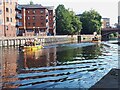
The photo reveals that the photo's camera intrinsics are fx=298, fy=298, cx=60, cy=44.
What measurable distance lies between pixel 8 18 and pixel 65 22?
56832 millimetres

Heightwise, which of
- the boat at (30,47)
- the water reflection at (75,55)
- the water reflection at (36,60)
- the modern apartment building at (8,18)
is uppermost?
the modern apartment building at (8,18)

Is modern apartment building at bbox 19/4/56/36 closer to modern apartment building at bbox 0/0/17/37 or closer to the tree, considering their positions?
modern apartment building at bbox 0/0/17/37

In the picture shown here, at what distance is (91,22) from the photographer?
18188 centimetres

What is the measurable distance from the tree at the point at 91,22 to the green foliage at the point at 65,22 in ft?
54.7

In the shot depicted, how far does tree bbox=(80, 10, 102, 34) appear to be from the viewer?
7197 inches

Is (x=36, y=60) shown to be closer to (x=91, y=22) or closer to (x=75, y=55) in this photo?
(x=75, y=55)

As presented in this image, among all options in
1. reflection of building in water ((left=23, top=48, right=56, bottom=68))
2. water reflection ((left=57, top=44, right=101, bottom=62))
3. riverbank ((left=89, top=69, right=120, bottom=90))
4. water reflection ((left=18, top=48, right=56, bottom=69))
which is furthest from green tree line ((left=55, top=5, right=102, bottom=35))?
riverbank ((left=89, top=69, right=120, bottom=90))

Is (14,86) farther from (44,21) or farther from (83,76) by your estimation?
(44,21)

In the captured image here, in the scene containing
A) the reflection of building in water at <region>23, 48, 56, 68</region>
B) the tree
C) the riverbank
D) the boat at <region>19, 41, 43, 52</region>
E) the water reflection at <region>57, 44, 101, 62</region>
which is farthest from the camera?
the tree

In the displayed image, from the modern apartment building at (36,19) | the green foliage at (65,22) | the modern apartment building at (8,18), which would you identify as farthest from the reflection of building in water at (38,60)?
the green foliage at (65,22)

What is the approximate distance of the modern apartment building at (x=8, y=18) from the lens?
9919cm

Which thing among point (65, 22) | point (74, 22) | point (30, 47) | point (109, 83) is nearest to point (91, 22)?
point (74, 22)

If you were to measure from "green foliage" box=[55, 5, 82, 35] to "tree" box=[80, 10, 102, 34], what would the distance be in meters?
16.7

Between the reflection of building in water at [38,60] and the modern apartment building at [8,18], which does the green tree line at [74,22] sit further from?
the reflection of building in water at [38,60]
